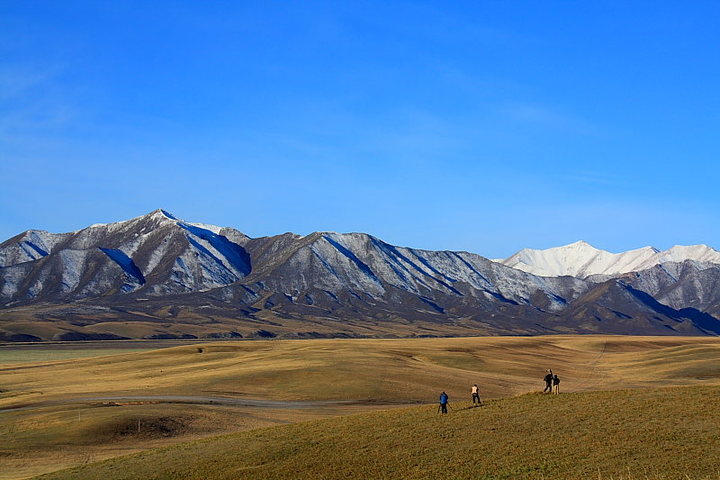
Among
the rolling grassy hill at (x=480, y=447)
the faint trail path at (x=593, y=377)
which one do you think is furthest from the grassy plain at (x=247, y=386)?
the rolling grassy hill at (x=480, y=447)

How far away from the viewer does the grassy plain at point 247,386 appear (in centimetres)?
6203

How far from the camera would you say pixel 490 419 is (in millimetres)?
55156

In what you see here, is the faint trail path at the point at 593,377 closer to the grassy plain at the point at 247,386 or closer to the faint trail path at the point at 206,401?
the grassy plain at the point at 247,386

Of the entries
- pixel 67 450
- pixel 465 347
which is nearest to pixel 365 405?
pixel 67 450

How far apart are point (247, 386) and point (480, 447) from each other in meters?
51.0

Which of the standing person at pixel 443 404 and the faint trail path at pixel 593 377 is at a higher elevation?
the standing person at pixel 443 404

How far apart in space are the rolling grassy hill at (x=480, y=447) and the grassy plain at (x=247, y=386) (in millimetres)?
878

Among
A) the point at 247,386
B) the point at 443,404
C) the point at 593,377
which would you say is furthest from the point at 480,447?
the point at 593,377

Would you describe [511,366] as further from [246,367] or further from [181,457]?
[181,457]

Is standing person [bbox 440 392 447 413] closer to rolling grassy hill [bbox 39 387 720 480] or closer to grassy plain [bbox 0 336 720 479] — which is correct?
rolling grassy hill [bbox 39 387 720 480]

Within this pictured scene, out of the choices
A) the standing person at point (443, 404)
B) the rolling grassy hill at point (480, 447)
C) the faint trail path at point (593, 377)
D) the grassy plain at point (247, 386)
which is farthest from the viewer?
the faint trail path at point (593, 377)

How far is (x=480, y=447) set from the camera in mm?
47375

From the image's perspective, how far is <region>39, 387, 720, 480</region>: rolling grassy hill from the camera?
138ft

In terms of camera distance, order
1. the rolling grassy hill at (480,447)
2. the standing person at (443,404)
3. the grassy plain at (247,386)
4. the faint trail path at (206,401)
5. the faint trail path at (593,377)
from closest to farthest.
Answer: the rolling grassy hill at (480,447) → the standing person at (443,404) → the grassy plain at (247,386) → the faint trail path at (206,401) → the faint trail path at (593,377)
